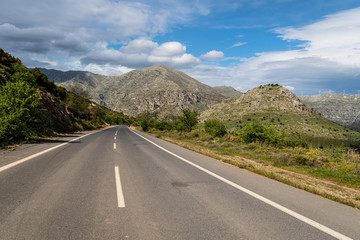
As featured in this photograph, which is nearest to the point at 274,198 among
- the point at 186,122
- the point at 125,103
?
the point at 186,122

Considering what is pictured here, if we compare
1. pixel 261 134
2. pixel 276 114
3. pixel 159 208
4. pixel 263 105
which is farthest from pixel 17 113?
pixel 263 105

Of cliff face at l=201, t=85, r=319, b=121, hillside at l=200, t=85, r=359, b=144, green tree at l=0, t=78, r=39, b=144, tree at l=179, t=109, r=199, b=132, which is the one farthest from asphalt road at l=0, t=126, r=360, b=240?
cliff face at l=201, t=85, r=319, b=121

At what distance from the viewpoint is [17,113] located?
1374 cm

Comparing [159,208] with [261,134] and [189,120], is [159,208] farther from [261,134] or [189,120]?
[189,120]

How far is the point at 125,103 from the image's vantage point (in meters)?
195

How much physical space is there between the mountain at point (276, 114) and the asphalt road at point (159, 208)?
3489 inches

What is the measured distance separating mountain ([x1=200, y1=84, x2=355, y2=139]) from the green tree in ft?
277

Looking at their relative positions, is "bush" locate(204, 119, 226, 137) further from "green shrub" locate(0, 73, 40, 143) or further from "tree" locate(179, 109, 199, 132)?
"green shrub" locate(0, 73, 40, 143)

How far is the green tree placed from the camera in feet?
43.1

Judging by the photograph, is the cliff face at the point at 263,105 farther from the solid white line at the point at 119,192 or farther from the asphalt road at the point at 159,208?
the solid white line at the point at 119,192

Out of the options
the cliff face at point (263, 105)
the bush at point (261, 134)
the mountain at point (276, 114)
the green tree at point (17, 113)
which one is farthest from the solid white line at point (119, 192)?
the cliff face at point (263, 105)

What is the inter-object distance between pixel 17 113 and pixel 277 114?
112608mm

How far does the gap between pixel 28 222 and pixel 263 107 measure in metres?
124

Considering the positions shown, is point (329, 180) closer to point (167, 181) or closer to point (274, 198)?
point (274, 198)
